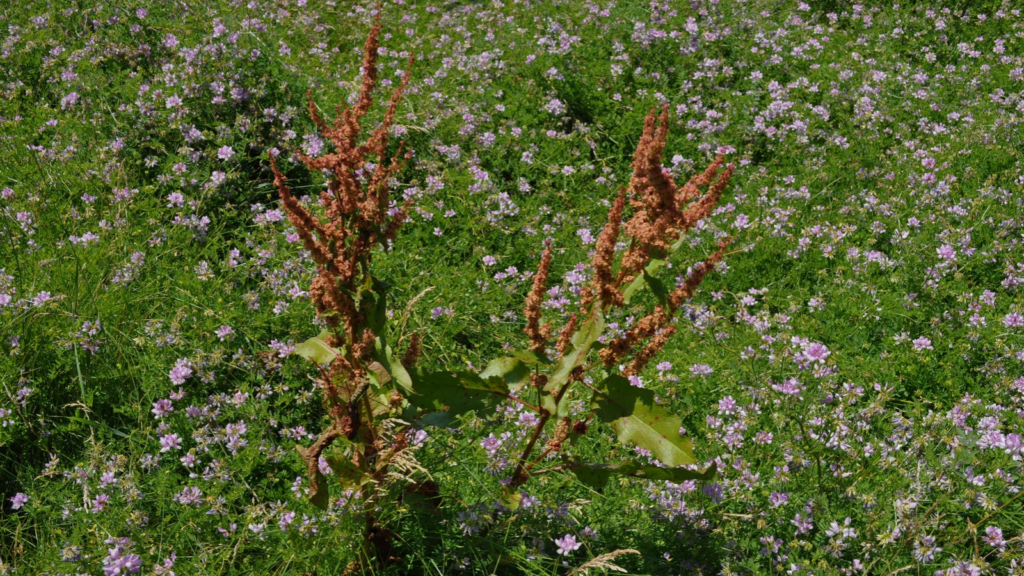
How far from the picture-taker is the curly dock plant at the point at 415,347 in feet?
8.40

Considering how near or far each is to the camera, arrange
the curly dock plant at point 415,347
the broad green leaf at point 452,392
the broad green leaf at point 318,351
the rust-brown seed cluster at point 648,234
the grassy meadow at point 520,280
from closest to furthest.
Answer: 1. the rust-brown seed cluster at point 648,234
2. the curly dock plant at point 415,347
3. the broad green leaf at point 452,392
4. the broad green leaf at point 318,351
5. the grassy meadow at point 520,280

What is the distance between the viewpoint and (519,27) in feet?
25.4

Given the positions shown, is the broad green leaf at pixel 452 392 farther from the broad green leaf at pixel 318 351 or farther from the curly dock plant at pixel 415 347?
the broad green leaf at pixel 318 351

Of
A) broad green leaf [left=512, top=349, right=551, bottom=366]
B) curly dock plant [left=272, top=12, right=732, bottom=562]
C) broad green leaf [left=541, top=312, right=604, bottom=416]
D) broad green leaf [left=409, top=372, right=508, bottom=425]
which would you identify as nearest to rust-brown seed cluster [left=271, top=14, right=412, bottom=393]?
curly dock plant [left=272, top=12, right=732, bottom=562]

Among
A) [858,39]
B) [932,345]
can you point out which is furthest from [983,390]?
[858,39]

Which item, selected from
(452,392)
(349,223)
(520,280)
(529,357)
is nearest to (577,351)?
(529,357)

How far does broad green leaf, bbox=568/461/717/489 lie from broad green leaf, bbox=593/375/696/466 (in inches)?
3.7

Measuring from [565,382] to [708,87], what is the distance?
16.0ft

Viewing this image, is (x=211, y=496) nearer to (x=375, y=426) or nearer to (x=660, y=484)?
(x=375, y=426)

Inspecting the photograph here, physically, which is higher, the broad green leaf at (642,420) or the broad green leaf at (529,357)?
the broad green leaf at (529,357)

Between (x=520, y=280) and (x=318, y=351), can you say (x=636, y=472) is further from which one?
(x=520, y=280)

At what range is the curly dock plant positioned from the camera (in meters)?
2.56

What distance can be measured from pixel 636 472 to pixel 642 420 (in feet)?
0.82

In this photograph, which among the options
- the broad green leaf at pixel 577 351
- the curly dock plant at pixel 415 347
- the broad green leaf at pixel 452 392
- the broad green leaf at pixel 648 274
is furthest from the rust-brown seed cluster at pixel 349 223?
the broad green leaf at pixel 648 274
